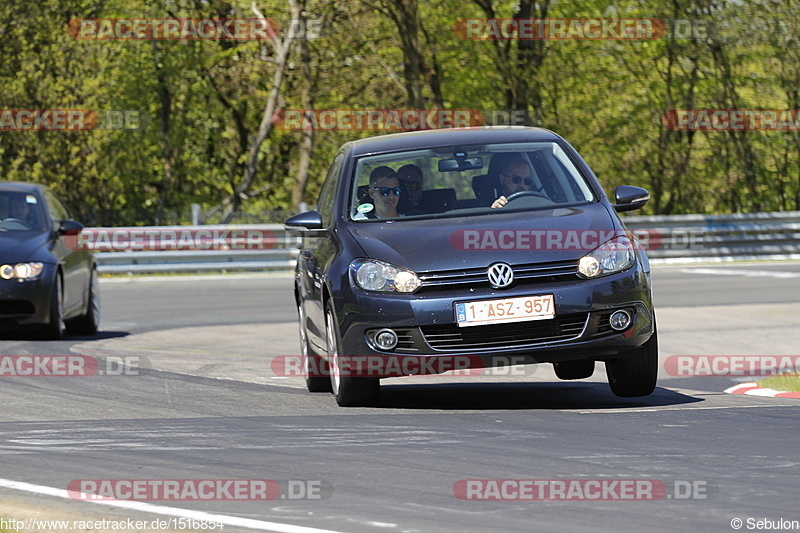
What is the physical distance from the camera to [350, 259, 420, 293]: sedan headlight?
8188 mm

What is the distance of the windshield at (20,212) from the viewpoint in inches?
549

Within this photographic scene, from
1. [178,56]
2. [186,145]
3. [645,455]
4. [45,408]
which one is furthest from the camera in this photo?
[186,145]

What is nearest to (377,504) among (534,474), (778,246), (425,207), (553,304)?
(534,474)

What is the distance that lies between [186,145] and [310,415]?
35.4 metres

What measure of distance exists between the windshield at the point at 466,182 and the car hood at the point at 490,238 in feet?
0.90

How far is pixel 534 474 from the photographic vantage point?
20.2 ft

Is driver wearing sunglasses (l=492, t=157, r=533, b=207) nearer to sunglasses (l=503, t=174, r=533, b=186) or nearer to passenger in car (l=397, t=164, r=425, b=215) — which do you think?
sunglasses (l=503, t=174, r=533, b=186)

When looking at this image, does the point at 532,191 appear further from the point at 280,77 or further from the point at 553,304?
the point at 280,77

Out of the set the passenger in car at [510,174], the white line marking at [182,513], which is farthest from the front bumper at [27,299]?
the white line marking at [182,513]

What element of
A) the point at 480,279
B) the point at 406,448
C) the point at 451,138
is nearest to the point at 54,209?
the point at 451,138

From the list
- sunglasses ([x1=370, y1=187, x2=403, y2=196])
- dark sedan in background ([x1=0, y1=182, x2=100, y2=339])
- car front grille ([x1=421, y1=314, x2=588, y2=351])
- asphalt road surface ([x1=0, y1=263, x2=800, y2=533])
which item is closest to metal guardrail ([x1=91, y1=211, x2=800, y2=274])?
dark sedan in background ([x1=0, y1=182, x2=100, y2=339])

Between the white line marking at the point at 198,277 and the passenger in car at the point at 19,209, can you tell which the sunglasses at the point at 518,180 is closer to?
the passenger in car at the point at 19,209

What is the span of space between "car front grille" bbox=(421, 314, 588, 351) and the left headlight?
625 centimetres

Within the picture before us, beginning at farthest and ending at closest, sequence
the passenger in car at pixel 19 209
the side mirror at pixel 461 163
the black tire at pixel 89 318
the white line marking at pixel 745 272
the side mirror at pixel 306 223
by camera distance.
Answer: the white line marking at pixel 745 272
the black tire at pixel 89 318
the passenger in car at pixel 19 209
the side mirror at pixel 306 223
the side mirror at pixel 461 163
